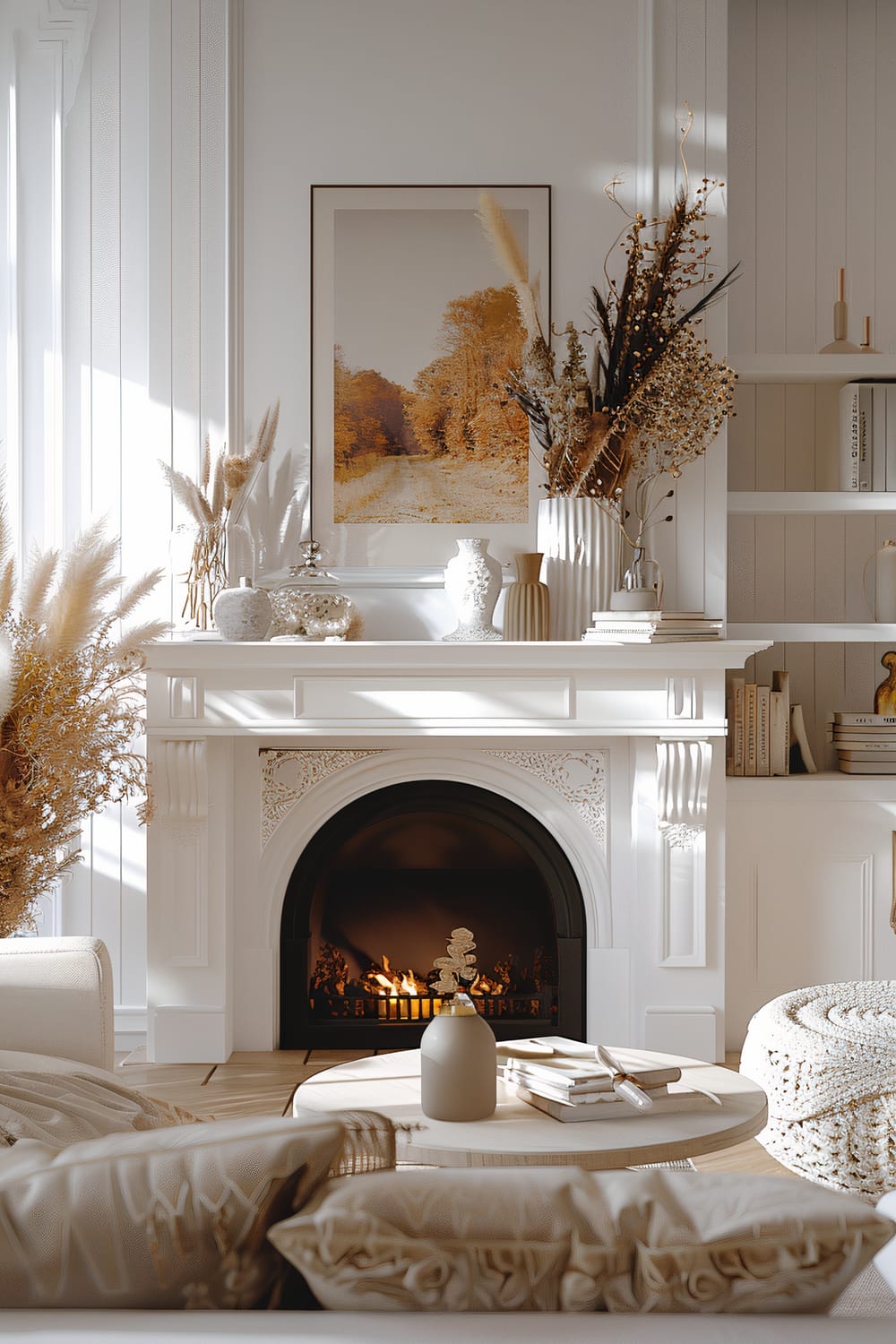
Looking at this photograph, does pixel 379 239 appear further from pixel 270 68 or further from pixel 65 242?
pixel 65 242

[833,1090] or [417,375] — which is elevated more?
[417,375]

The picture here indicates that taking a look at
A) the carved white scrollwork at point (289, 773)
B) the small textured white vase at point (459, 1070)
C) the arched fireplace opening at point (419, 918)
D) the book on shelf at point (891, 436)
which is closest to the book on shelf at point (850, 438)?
the book on shelf at point (891, 436)

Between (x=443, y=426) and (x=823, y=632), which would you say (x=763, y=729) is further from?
(x=443, y=426)

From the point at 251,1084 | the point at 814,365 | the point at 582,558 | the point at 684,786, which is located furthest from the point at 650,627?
the point at 251,1084

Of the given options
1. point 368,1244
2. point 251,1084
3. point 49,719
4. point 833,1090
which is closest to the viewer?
point 368,1244

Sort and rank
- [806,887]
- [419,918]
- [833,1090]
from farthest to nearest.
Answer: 1. [419,918]
2. [806,887]
3. [833,1090]

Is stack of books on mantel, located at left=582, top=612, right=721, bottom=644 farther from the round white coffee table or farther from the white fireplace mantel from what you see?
the round white coffee table

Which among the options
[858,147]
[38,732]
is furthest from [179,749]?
[858,147]

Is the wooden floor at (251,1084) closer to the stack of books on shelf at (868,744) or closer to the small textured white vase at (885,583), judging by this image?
the stack of books on shelf at (868,744)

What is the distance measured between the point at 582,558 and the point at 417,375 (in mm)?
765

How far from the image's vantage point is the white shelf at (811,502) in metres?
3.51

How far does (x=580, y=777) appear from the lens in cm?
348

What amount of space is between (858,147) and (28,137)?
262 cm

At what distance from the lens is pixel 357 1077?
6.84 ft
